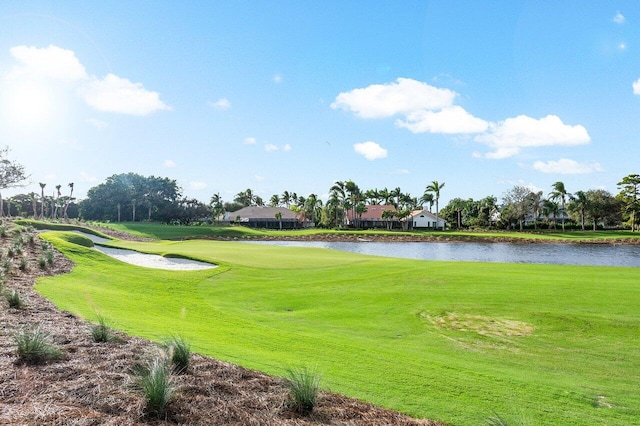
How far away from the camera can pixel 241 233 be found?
83500 millimetres

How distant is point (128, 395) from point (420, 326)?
9.00m

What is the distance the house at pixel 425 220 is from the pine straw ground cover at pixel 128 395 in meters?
Result: 107

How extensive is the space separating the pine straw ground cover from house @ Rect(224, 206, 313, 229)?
103 meters

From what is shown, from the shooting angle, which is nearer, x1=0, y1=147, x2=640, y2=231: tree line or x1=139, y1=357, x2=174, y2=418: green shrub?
x1=139, y1=357, x2=174, y2=418: green shrub

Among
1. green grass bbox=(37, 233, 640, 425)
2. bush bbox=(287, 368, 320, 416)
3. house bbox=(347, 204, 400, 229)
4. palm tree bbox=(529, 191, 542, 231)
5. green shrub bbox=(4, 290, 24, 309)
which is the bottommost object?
green grass bbox=(37, 233, 640, 425)

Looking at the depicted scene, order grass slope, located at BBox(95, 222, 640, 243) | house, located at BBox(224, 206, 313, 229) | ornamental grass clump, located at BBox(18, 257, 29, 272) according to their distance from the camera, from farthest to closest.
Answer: house, located at BBox(224, 206, 313, 229), grass slope, located at BBox(95, 222, 640, 243), ornamental grass clump, located at BBox(18, 257, 29, 272)

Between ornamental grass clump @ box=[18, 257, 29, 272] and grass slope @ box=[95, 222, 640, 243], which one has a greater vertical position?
ornamental grass clump @ box=[18, 257, 29, 272]

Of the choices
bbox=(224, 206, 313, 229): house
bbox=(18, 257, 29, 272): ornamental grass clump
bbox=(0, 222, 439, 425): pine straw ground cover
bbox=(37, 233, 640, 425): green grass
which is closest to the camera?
bbox=(0, 222, 439, 425): pine straw ground cover

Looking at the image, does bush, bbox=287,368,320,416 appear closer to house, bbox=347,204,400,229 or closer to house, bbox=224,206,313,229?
house, bbox=224,206,313,229

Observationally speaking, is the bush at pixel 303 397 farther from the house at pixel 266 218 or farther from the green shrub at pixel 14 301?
the house at pixel 266 218

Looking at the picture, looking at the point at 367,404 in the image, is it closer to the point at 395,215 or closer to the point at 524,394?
the point at 524,394

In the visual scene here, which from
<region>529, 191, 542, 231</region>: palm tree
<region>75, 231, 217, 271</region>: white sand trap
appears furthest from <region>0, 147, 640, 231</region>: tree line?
<region>75, 231, 217, 271</region>: white sand trap

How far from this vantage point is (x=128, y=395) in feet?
15.8

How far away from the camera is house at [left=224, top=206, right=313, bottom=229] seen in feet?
370
